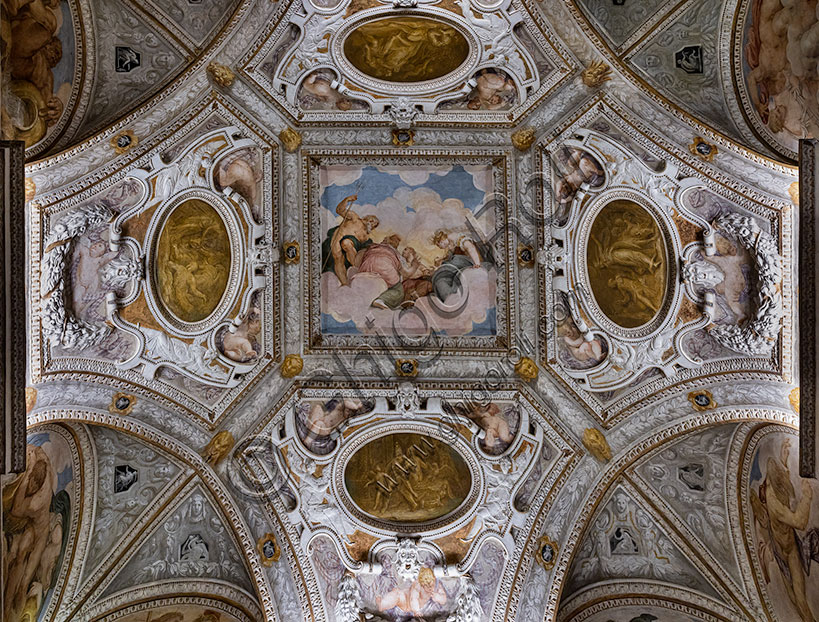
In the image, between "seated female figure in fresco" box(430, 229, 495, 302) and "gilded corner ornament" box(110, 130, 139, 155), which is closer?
"gilded corner ornament" box(110, 130, 139, 155)

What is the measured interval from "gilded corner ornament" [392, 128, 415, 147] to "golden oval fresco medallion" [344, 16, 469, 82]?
93cm

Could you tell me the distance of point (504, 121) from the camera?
484 inches

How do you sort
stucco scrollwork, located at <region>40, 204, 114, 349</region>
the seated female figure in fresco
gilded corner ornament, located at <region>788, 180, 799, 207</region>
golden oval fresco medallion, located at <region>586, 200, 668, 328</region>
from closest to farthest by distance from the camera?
gilded corner ornament, located at <region>788, 180, 799, 207</region> < stucco scrollwork, located at <region>40, 204, 114, 349</region> < golden oval fresco medallion, located at <region>586, 200, 668, 328</region> < the seated female figure in fresco

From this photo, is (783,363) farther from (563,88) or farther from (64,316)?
(64,316)

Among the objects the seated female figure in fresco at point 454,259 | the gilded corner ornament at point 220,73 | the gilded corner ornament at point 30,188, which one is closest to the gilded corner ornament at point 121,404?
the gilded corner ornament at point 30,188

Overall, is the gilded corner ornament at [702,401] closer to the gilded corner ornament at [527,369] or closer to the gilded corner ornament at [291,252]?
the gilded corner ornament at [527,369]

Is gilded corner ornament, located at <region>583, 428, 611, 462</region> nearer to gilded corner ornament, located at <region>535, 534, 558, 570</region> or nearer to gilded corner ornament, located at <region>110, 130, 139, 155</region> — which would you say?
gilded corner ornament, located at <region>535, 534, 558, 570</region>

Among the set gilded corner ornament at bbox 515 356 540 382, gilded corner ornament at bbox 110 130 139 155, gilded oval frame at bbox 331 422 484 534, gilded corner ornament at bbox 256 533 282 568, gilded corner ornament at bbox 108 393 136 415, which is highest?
gilded corner ornament at bbox 110 130 139 155

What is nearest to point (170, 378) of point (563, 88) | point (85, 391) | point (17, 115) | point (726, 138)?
point (85, 391)

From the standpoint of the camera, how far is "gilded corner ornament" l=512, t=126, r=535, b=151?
12.1 m

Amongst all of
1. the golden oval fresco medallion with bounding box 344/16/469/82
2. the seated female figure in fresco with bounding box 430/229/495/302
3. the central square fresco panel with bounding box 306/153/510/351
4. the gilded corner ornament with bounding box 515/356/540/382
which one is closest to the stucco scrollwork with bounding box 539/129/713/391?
the gilded corner ornament with bounding box 515/356/540/382

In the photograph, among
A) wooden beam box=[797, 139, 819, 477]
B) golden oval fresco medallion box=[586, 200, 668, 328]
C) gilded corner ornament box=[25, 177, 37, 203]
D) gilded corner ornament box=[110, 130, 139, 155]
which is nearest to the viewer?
wooden beam box=[797, 139, 819, 477]

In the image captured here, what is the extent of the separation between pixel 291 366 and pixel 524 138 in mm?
6058

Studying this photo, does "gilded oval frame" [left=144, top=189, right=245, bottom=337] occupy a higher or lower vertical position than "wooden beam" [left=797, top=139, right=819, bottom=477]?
higher
